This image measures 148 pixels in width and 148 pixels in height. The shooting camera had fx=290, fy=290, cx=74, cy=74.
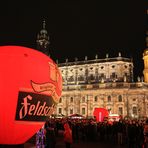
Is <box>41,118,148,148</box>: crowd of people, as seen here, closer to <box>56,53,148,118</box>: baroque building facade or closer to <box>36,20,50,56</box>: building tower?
<box>56,53,148,118</box>: baroque building facade

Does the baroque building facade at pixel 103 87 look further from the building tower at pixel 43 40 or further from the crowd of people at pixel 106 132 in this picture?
the crowd of people at pixel 106 132

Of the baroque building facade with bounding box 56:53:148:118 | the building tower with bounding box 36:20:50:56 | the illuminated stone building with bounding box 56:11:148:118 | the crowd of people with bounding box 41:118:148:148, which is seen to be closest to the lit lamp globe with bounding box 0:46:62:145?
Answer: the crowd of people with bounding box 41:118:148:148

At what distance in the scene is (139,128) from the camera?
704 inches

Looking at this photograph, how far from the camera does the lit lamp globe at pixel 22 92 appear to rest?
7453 mm

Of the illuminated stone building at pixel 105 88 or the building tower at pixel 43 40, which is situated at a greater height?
the building tower at pixel 43 40

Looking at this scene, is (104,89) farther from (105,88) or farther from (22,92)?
(22,92)

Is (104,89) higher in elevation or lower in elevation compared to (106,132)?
higher

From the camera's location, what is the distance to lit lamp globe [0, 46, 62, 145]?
7453 millimetres

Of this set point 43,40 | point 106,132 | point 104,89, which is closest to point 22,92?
point 106,132

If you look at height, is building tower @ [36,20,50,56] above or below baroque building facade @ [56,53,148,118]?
above

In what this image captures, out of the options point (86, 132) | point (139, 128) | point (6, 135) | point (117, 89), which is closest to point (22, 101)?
point (6, 135)

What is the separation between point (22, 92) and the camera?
775 cm

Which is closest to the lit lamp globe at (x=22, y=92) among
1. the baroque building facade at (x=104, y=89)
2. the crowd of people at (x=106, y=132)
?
the crowd of people at (x=106, y=132)

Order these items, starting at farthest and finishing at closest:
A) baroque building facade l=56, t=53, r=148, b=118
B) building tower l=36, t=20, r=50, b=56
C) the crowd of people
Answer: building tower l=36, t=20, r=50, b=56 < baroque building facade l=56, t=53, r=148, b=118 < the crowd of people
